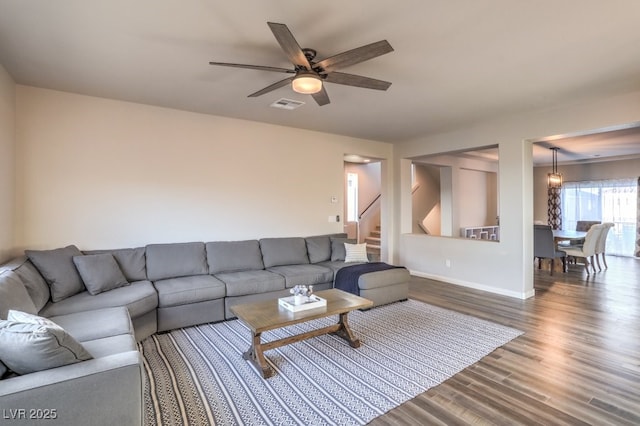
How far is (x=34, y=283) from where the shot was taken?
2.66 m

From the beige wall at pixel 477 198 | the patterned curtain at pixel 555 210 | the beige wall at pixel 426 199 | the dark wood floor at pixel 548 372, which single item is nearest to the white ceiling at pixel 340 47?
the dark wood floor at pixel 548 372

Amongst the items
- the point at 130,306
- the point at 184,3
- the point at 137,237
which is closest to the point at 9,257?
the point at 137,237

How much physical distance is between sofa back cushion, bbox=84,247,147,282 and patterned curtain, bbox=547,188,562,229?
10300 millimetres

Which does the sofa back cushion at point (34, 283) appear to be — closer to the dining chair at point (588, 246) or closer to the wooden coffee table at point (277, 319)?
the wooden coffee table at point (277, 319)

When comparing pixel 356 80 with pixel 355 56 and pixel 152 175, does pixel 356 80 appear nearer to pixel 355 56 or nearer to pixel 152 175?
pixel 355 56

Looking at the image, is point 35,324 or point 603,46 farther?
point 603,46

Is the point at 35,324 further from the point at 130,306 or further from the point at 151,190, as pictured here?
the point at 151,190

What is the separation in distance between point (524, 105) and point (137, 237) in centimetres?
521

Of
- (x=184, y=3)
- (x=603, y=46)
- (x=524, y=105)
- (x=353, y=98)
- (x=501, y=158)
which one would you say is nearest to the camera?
(x=184, y=3)

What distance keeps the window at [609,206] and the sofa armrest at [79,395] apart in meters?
11.0

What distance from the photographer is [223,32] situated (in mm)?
2400

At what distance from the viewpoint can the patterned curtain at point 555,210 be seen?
364 inches

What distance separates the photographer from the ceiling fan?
6.69 ft

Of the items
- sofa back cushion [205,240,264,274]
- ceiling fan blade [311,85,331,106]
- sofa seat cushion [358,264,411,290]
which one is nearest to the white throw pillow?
sofa seat cushion [358,264,411,290]
